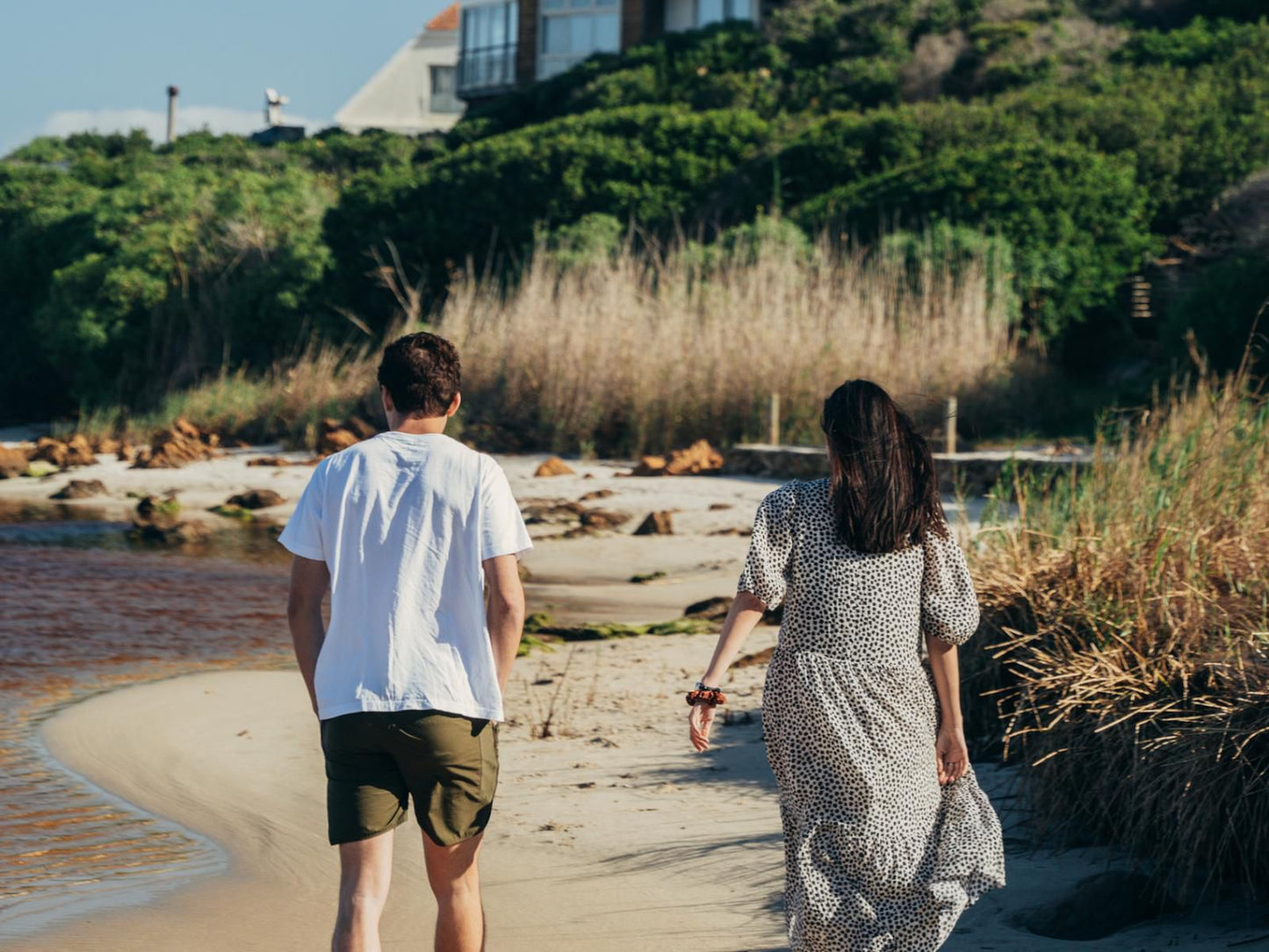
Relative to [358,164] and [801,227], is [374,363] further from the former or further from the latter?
[358,164]

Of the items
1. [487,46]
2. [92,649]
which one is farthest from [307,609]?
[487,46]

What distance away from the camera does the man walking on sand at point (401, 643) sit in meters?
3.56

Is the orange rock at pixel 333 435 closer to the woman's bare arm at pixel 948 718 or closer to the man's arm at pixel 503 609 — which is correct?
the man's arm at pixel 503 609

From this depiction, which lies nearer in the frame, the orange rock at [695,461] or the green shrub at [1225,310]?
the green shrub at [1225,310]

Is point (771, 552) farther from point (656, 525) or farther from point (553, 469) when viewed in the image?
point (553, 469)

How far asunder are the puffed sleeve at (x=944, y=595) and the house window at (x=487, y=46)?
44.7m

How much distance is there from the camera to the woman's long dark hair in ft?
12.1

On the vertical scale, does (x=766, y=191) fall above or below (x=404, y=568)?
above

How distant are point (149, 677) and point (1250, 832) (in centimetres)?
675

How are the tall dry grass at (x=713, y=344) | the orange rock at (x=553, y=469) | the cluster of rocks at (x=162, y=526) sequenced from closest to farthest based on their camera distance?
the cluster of rocks at (x=162, y=526) < the orange rock at (x=553, y=469) < the tall dry grass at (x=713, y=344)

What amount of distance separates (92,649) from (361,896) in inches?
286

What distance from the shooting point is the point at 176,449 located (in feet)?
71.8

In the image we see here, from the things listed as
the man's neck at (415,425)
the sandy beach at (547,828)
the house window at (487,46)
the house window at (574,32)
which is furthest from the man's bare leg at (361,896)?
the house window at (487,46)

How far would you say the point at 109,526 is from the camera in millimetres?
17125
